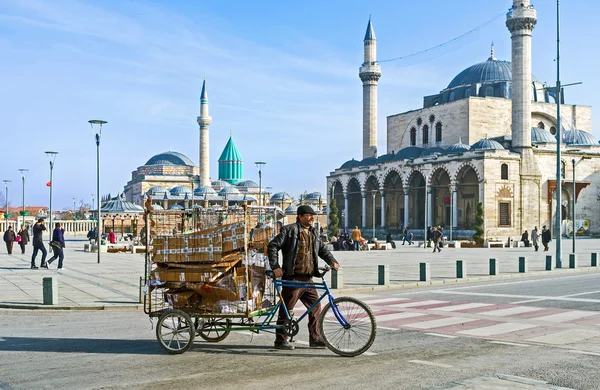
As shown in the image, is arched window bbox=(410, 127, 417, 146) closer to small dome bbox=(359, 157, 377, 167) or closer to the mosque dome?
small dome bbox=(359, 157, 377, 167)

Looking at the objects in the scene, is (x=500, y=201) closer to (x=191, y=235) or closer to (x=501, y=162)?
(x=501, y=162)

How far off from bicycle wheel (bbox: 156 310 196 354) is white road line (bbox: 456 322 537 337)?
3.91 m

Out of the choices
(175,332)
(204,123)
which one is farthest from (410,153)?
(175,332)

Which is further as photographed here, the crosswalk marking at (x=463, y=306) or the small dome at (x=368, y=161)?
the small dome at (x=368, y=161)

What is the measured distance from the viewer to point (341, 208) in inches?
3150

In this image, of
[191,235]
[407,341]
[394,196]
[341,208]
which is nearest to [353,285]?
[407,341]

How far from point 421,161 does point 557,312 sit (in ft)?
177

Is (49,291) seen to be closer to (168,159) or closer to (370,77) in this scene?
(370,77)

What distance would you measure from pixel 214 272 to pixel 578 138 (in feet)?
225

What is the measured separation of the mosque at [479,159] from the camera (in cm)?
5772

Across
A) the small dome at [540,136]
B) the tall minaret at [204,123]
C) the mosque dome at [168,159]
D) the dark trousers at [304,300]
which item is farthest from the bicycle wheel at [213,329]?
the mosque dome at [168,159]

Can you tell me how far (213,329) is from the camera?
8164 mm

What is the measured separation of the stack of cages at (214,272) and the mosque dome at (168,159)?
112 meters

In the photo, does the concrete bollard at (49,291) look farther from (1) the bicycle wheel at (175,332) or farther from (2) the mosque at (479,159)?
(2) the mosque at (479,159)
